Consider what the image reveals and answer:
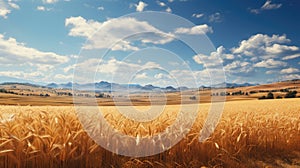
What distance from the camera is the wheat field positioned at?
168 inches

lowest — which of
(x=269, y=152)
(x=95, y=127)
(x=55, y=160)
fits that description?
(x=269, y=152)

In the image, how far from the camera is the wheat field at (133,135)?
168 inches

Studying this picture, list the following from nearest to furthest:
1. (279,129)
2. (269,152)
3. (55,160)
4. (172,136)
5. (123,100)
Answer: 1. (55,160)
2. (172,136)
3. (269,152)
4. (279,129)
5. (123,100)

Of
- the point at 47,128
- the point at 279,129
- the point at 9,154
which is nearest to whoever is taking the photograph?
the point at 9,154

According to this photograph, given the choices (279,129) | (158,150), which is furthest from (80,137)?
(279,129)

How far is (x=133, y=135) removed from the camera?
540 centimetres

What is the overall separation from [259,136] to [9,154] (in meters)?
5.81

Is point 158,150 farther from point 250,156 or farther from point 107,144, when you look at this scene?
point 250,156

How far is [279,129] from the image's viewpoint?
841 centimetres

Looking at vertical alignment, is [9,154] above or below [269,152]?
above

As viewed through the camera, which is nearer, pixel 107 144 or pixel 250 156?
pixel 107 144

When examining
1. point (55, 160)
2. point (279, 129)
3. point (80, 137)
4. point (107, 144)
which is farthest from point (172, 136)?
point (279, 129)

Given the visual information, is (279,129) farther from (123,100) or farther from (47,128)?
(47,128)

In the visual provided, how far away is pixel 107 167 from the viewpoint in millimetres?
4926
